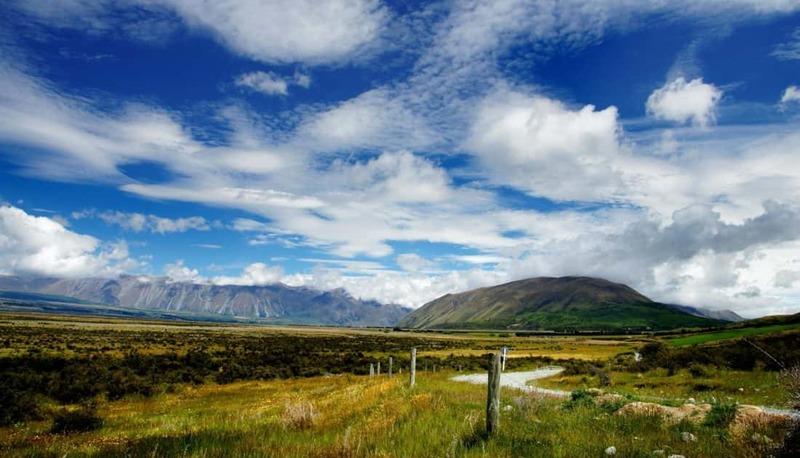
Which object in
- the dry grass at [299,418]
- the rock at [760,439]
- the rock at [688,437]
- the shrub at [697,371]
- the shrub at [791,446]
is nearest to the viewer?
the shrub at [791,446]

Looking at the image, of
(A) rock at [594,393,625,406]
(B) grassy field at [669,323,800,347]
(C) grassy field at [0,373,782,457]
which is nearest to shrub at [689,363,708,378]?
(B) grassy field at [669,323,800,347]

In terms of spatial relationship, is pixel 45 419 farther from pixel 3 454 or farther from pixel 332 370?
pixel 332 370

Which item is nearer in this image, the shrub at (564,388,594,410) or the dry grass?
the dry grass

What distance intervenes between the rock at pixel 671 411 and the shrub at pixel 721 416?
0.32m

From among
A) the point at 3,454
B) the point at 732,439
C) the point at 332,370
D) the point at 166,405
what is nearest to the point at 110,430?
the point at 3,454

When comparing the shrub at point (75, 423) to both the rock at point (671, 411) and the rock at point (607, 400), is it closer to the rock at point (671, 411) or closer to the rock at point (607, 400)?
the rock at point (607, 400)

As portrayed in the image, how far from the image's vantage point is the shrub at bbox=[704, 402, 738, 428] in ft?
36.3

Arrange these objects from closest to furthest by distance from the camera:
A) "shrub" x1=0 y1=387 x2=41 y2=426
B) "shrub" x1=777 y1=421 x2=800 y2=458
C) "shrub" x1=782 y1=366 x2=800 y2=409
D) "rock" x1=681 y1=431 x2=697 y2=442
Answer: "shrub" x1=777 y1=421 x2=800 y2=458 < "shrub" x1=782 y1=366 x2=800 y2=409 < "rock" x1=681 y1=431 x2=697 y2=442 < "shrub" x1=0 y1=387 x2=41 y2=426

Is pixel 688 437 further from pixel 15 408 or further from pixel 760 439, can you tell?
pixel 15 408

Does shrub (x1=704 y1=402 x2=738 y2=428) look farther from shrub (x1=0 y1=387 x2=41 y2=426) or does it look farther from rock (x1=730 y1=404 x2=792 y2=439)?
shrub (x1=0 y1=387 x2=41 y2=426)

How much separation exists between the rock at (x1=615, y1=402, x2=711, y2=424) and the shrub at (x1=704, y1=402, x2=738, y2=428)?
0.32m

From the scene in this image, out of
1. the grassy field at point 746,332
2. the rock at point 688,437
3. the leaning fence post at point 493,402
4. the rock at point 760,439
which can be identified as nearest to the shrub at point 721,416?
the rock at point 688,437

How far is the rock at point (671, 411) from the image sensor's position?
473 inches

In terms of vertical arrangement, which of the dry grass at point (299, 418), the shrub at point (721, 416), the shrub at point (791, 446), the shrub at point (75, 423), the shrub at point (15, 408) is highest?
the shrub at point (791, 446)
